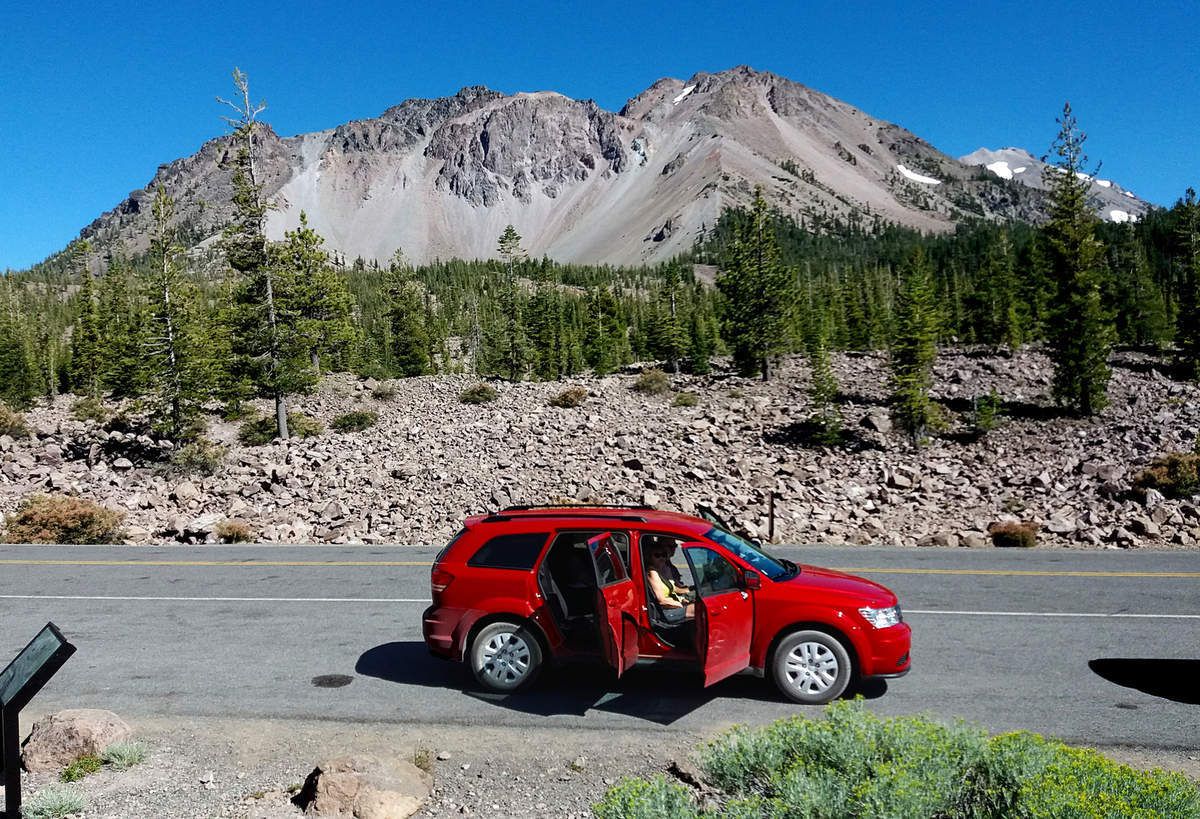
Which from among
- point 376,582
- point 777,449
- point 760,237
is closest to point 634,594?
point 376,582

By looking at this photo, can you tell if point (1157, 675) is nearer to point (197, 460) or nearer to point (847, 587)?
point (847, 587)

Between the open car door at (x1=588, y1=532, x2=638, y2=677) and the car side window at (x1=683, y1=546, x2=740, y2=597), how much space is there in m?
0.67

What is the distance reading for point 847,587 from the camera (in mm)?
7848

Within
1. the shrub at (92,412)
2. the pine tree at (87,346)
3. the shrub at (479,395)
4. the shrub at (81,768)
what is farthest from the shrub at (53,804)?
the pine tree at (87,346)

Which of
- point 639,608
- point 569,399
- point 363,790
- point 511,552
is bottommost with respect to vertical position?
point 363,790

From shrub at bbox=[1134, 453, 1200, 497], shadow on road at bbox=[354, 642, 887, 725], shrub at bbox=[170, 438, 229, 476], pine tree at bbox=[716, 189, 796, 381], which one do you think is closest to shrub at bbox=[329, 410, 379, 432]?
shrub at bbox=[170, 438, 229, 476]

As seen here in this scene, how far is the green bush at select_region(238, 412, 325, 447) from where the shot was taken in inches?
1268

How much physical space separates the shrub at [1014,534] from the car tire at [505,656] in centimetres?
1347

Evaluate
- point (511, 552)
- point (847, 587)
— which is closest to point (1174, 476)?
point (847, 587)

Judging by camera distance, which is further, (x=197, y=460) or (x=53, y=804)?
(x=197, y=460)

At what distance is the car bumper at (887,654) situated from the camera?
295 inches

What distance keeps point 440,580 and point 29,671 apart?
13.8ft

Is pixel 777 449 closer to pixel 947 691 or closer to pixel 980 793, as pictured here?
pixel 947 691

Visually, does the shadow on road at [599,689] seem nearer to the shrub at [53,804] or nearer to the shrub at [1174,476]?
the shrub at [53,804]
